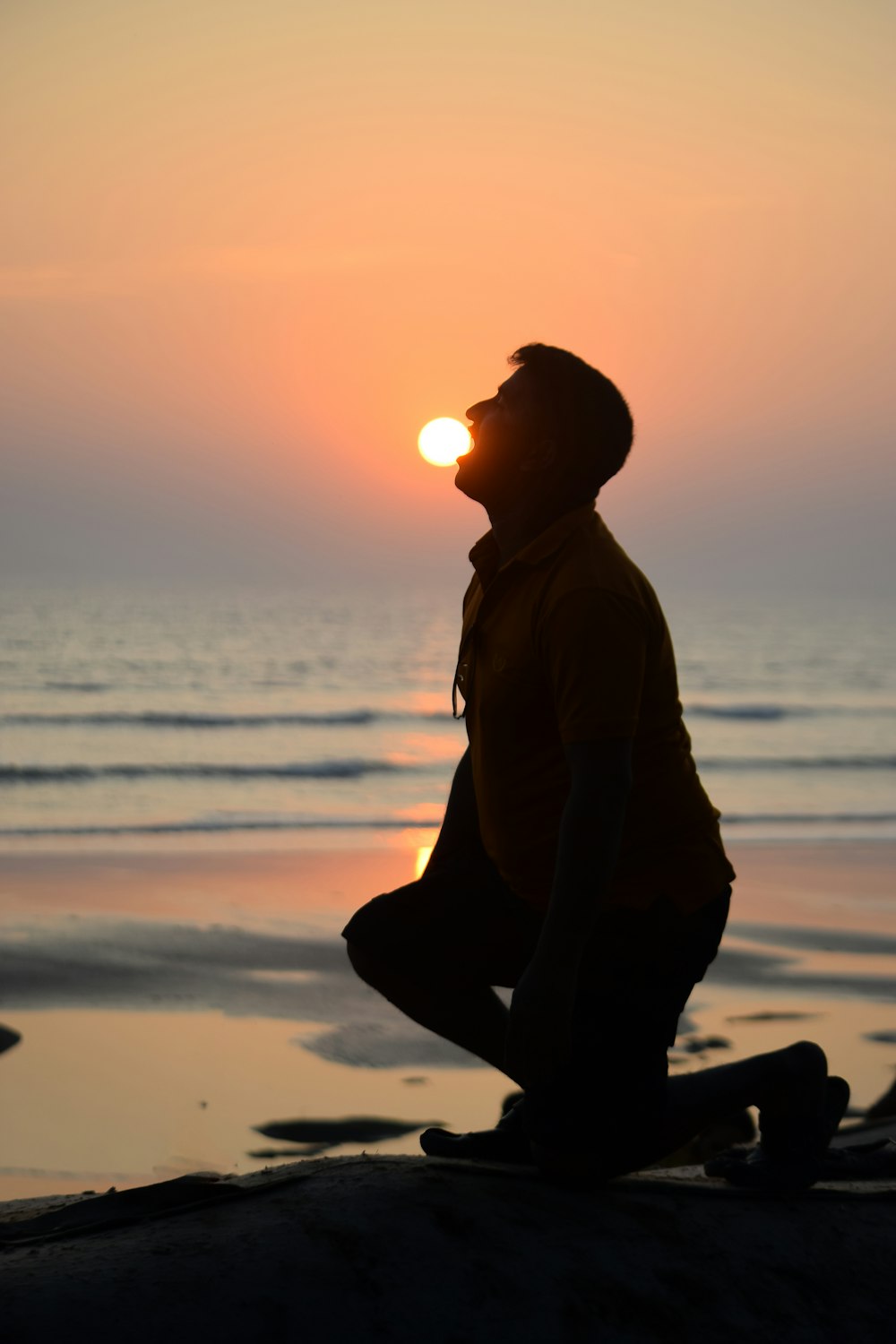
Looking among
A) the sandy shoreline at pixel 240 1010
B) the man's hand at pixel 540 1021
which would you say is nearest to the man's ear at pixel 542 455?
the man's hand at pixel 540 1021

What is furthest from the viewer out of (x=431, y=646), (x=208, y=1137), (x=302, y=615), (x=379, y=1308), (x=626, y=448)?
(x=302, y=615)

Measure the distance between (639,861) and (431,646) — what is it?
157 feet

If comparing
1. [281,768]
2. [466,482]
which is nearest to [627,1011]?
[466,482]

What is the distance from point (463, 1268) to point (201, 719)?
23549 millimetres

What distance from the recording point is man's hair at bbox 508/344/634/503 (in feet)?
10.00

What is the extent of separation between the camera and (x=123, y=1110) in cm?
572

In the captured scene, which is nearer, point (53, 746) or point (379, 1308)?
point (379, 1308)

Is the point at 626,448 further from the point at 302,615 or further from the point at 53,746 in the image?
the point at 302,615

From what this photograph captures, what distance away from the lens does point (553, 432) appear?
306 centimetres

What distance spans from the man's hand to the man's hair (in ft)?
3.47

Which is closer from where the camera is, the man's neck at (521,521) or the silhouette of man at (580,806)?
the silhouette of man at (580,806)

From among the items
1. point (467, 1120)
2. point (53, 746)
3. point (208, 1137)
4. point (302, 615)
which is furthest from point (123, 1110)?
point (302, 615)

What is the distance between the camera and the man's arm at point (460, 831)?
3.38 m

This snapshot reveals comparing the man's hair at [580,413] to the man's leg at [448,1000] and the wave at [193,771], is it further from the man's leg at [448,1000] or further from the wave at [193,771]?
the wave at [193,771]
